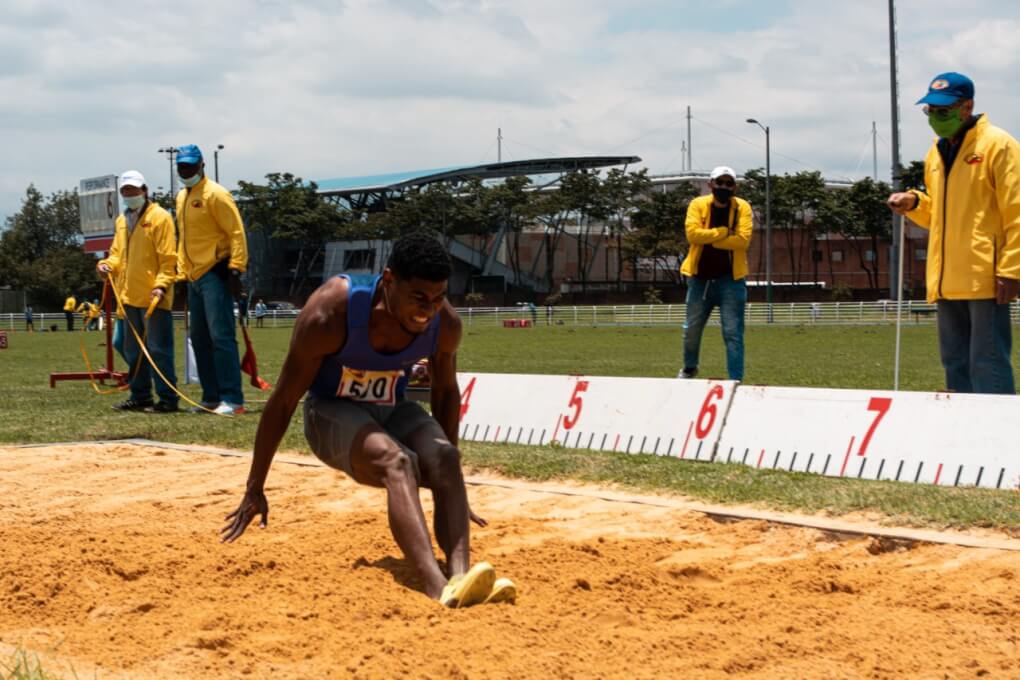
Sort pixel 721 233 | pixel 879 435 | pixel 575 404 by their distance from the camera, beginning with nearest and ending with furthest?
pixel 879 435
pixel 575 404
pixel 721 233

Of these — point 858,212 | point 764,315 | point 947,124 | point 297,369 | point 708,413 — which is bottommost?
point 764,315

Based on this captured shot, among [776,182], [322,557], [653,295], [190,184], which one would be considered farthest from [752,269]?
[322,557]

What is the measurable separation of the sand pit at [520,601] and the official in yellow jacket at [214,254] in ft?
Answer: 13.0

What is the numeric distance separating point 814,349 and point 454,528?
19048 millimetres

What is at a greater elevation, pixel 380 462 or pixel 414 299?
pixel 414 299

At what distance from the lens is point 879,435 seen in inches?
264

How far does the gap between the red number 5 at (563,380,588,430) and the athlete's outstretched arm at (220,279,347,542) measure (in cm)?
392

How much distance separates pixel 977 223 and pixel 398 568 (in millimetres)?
4296

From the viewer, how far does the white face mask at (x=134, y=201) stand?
35.5 feet

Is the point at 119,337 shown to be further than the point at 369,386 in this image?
Yes

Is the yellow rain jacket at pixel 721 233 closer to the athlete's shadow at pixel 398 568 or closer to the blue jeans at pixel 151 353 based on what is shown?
the blue jeans at pixel 151 353

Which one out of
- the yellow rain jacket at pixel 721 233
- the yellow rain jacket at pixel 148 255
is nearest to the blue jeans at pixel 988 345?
the yellow rain jacket at pixel 721 233

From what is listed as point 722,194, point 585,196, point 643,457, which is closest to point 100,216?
point 722,194

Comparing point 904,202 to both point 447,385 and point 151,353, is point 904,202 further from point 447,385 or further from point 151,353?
point 151,353
